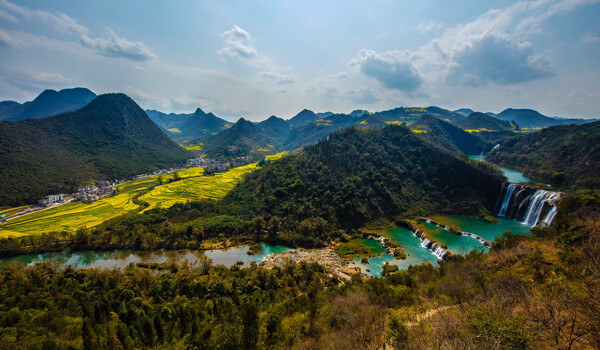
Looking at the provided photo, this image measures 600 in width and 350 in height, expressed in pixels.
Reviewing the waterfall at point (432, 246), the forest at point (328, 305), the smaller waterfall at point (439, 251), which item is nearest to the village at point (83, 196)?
the forest at point (328, 305)

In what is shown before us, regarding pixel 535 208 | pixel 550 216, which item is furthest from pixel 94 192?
pixel 535 208

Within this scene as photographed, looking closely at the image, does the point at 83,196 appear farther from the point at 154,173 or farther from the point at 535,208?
the point at 535,208

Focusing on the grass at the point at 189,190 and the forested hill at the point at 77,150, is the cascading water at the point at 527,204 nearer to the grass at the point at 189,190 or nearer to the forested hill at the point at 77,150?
the grass at the point at 189,190

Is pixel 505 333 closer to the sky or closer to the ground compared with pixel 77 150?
closer to the ground

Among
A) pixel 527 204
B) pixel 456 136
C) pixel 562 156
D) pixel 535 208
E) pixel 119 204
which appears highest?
pixel 456 136

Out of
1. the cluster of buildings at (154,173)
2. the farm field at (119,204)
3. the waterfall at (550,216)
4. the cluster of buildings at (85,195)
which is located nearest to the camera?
the waterfall at (550,216)

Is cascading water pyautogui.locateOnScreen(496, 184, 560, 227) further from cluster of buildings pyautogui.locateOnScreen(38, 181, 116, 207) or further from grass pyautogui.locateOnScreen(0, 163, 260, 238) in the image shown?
cluster of buildings pyautogui.locateOnScreen(38, 181, 116, 207)

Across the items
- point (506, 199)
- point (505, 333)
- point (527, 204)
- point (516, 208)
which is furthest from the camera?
point (506, 199)
